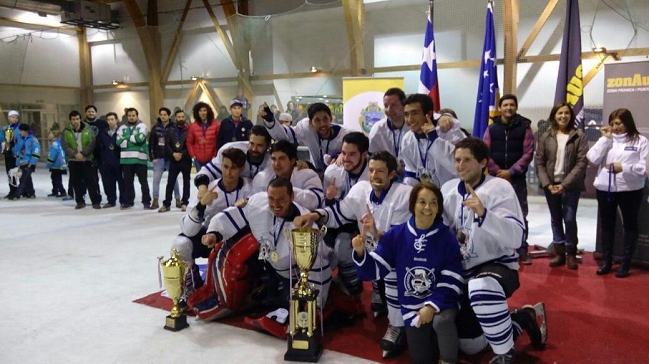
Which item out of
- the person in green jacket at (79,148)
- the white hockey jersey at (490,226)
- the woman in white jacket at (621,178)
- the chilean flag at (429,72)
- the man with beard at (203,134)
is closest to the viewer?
the white hockey jersey at (490,226)

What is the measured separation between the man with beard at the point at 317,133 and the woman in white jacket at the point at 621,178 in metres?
2.09

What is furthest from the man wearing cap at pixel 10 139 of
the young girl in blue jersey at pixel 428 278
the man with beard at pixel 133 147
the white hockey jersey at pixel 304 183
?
the young girl in blue jersey at pixel 428 278

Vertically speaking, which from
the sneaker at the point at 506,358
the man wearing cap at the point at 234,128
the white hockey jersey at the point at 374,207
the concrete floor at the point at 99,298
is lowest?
the concrete floor at the point at 99,298

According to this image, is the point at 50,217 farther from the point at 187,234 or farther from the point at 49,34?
the point at 49,34

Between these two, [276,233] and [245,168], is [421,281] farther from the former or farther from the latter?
[245,168]

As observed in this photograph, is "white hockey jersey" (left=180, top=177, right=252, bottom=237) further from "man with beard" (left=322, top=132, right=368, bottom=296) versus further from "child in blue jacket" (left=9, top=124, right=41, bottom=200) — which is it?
"child in blue jacket" (left=9, top=124, right=41, bottom=200)

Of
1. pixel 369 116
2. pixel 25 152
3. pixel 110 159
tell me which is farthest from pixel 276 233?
pixel 25 152

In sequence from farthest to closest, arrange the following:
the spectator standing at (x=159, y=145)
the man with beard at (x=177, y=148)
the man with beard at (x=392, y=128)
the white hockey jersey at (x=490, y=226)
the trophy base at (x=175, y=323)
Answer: the spectator standing at (x=159, y=145), the man with beard at (x=177, y=148), the man with beard at (x=392, y=128), the trophy base at (x=175, y=323), the white hockey jersey at (x=490, y=226)

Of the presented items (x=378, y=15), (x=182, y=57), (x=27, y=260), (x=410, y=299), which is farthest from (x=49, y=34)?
(x=410, y=299)

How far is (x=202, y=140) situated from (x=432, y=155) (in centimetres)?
435

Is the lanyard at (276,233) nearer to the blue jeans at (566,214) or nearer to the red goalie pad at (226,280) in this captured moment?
the red goalie pad at (226,280)

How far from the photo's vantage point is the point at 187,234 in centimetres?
344

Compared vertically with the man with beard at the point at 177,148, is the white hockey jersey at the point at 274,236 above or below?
below

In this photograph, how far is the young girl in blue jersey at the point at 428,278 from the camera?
8.05ft
